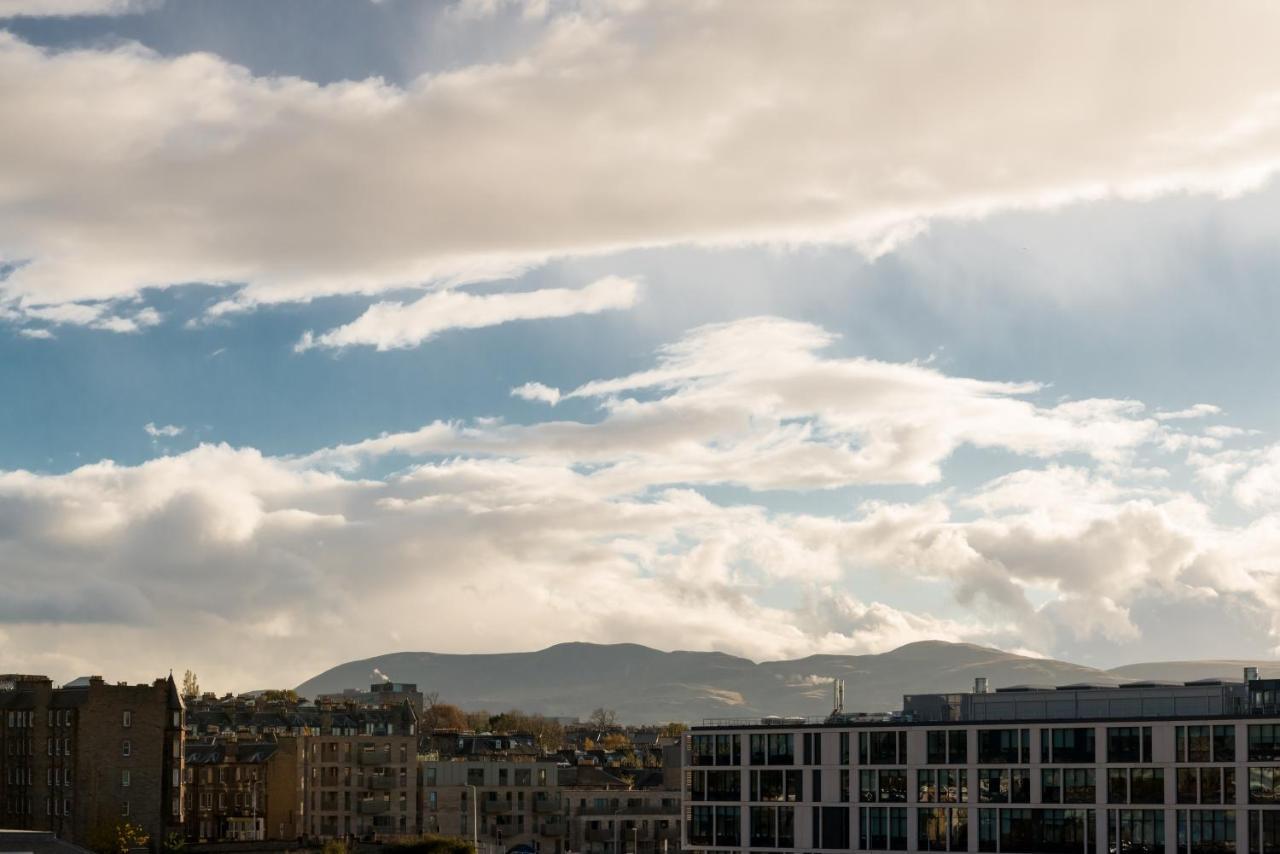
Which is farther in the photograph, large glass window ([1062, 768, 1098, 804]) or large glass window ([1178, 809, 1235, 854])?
large glass window ([1062, 768, 1098, 804])

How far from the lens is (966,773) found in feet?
485

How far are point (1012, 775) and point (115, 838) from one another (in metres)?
103

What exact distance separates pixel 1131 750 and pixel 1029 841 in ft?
38.4

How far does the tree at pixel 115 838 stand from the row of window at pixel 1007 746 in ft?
231

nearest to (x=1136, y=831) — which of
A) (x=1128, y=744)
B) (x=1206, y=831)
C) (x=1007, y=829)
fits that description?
(x=1206, y=831)

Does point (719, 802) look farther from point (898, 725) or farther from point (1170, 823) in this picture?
point (1170, 823)

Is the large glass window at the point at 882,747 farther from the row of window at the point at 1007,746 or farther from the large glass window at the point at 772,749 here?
the large glass window at the point at 772,749

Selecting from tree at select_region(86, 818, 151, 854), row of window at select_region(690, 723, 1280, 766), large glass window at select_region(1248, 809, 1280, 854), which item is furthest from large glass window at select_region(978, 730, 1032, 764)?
tree at select_region(86, 818, 151, 854)

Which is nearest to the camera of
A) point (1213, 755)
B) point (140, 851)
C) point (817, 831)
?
point (1213, 755)

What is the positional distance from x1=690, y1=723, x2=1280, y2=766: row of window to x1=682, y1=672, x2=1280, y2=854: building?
0.39 feet

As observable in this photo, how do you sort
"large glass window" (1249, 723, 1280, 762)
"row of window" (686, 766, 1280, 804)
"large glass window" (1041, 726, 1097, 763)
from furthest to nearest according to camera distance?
"large glass window" (1041, 726, 1097, 763) → "row of window" (686, 766, 1280, 804) → "large glass window" (1249, 723, 1280, 762)

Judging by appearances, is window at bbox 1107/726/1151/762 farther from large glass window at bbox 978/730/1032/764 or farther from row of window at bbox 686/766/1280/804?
large glass window at bbox 978/730/1032/764

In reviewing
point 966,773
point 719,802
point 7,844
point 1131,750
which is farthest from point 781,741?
point 7,844

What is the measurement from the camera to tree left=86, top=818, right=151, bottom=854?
630 feet
